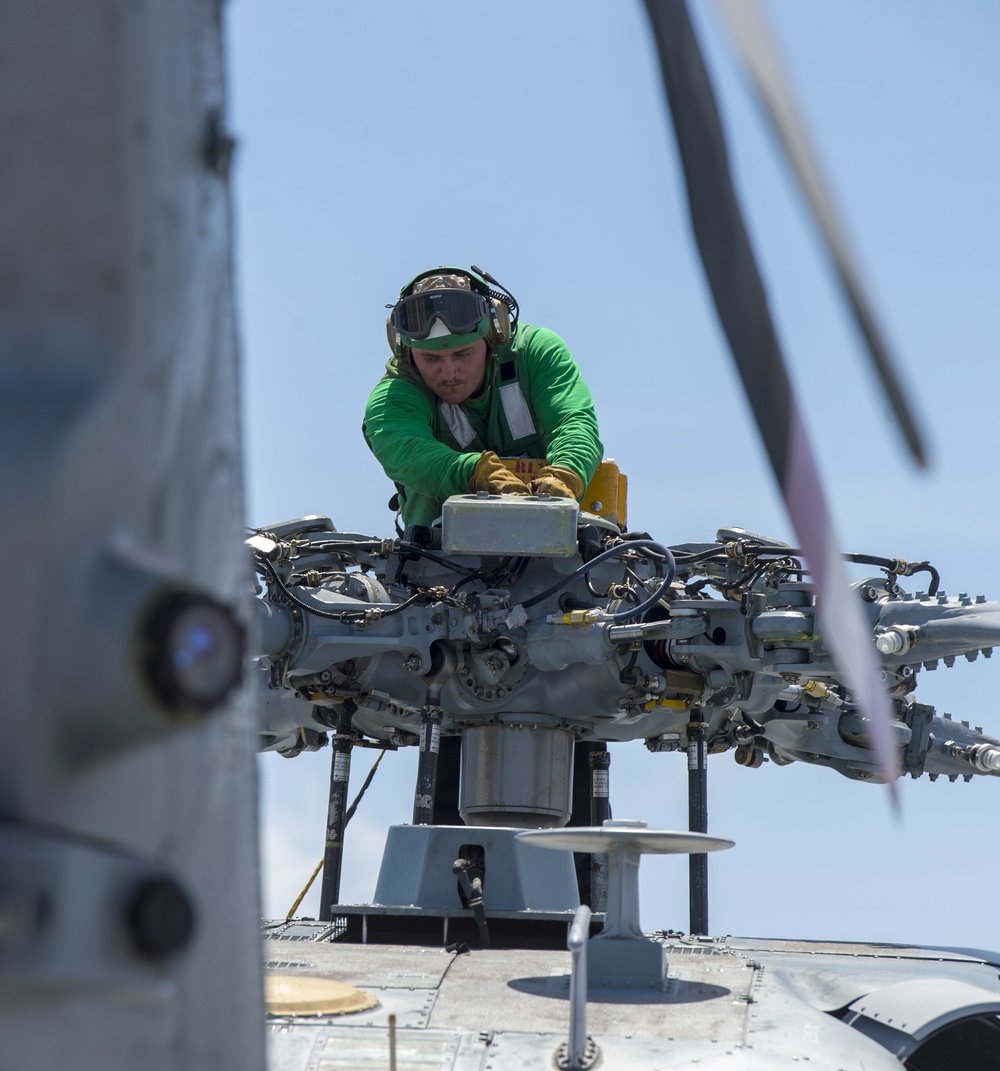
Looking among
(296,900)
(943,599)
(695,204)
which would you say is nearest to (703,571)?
(943,599)

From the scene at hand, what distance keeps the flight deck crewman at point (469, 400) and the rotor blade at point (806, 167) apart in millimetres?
9954

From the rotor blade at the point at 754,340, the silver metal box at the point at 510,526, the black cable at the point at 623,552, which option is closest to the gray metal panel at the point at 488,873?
the black cable at the point at 623,552

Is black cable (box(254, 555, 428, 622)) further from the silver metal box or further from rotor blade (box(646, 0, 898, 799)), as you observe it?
rotor blade (box(646, 0, 898, 799))

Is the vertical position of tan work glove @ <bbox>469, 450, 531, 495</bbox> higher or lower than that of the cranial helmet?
lower

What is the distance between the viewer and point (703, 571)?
12211mm

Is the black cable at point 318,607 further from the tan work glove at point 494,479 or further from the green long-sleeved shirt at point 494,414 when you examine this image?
the green long-sleeved shirt at point 494,414

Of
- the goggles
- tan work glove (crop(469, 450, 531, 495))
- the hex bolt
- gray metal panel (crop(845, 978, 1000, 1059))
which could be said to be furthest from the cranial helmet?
the hex bolt

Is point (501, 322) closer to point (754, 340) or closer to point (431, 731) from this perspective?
point (431, 731)

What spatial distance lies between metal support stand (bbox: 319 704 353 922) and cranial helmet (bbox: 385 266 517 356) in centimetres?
337

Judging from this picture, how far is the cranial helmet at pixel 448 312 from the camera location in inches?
494

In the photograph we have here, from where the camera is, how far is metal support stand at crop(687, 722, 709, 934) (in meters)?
12.3

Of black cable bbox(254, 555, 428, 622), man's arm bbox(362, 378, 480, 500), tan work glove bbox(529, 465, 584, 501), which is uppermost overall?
man's arm bbox(362, 378, 480, 500)

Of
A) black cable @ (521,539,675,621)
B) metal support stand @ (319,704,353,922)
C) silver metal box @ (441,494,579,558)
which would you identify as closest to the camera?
black cable @ (521,539,675,621)

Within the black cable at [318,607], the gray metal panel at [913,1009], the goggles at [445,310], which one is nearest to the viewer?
the gray metal panel at [913,1009]
